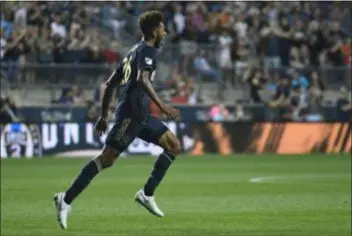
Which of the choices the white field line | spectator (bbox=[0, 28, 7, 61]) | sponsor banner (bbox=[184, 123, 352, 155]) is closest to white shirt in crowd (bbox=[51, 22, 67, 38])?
spectator (bbox=[0, 28, 7, 61])

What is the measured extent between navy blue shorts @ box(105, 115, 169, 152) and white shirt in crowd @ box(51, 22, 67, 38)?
655 inches

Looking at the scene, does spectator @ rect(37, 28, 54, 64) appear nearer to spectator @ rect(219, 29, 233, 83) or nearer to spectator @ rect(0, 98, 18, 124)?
spectator @ rect(0, 98, 18, 124)

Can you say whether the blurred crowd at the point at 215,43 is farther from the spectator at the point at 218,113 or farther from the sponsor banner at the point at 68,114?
the sponsor banner at the point at 68,114

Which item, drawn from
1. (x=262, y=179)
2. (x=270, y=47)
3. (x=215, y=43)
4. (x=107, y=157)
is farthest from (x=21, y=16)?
(x=107, y=157)

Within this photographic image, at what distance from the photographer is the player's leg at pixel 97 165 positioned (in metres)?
10.3

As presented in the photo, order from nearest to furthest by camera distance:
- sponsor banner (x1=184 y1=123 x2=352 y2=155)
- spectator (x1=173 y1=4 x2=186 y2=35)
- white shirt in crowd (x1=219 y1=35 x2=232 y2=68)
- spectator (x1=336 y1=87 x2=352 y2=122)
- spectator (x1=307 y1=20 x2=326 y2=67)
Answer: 1. sponsor banner (x1=184 y1=123 x2=352 y2=155)
2. spectator (x1=336 y1=87 x2=352 y2=122)
3. white shirt in crowd (x1=219 y1=35 x2=232 y2=68)
4. spectator (x1=173 y1=4 x2=186 y2=35)
5. spectator (x1=307 y1=20 x2=326 y2=67)

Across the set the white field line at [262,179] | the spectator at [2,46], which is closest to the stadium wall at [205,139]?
the spectator at [2,46]

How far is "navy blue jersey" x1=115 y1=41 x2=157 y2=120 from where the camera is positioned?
10422 millimetres

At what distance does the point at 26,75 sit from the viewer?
26.1 m

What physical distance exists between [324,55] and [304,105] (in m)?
2.62

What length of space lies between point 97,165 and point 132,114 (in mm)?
668

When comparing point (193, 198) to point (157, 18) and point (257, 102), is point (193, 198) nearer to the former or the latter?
point (157, 18)

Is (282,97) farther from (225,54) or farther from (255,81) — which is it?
(225,54)

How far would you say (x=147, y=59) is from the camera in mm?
10328
